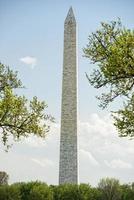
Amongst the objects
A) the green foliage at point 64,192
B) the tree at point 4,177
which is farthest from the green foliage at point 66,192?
the tree at point 4,177

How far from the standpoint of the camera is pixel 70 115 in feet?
132

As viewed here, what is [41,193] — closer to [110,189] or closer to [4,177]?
[110,189]

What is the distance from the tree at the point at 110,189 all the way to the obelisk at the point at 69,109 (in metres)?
2.67

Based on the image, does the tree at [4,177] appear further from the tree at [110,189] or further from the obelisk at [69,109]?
the obelisk at [69,109]

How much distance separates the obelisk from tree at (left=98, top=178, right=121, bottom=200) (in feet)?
8.75

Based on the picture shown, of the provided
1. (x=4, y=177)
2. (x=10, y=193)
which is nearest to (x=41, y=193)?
(x=10, y=193)

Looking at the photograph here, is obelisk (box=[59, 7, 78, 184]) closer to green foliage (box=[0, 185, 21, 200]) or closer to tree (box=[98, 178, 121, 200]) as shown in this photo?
tree (box=[98, 178, 121, 200])

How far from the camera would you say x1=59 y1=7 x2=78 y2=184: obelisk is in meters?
38.9

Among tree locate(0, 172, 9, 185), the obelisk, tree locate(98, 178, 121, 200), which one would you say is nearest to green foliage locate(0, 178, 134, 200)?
tree locate(98, 178, 121, 200)

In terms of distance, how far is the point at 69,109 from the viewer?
40250 mm

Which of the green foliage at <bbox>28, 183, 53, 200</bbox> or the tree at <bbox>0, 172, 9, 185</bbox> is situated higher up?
the tree at <bbox>0, 172, 9, 185</bbox>

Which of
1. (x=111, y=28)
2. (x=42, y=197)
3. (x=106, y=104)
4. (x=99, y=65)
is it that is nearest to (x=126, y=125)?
(x=106, y=104)

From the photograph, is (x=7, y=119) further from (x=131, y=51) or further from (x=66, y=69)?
(x=66, y=69)

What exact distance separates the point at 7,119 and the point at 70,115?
13319 millimetres
